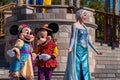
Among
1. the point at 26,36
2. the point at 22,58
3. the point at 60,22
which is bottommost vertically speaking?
the point at 22,58

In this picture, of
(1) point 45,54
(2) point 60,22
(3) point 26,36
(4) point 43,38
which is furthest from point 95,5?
(1) point 45,54

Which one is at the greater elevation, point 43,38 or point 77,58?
point 43,38

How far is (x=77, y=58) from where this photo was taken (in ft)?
29.6

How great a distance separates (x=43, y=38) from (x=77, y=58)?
88 cm

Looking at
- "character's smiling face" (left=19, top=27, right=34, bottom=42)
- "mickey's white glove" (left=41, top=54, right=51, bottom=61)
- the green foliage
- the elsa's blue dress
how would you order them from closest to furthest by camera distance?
1. the elsa's blue dress
2. "mickey's white glove" (left=41, top=54, right=51, bottom=61)
3. "character's smiling face" (left=19, top=27, right=34, bottom=42)
4. the green foliage

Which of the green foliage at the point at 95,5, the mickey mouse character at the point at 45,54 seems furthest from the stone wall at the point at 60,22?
the green foliage at the point at 95,5

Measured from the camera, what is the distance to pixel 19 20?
14.2 meters

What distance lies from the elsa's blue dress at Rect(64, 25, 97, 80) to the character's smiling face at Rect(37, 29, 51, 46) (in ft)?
1.93

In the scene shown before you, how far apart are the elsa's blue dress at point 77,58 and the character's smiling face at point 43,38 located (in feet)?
1.93

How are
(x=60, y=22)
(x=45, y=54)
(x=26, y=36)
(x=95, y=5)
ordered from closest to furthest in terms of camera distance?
1. (x=45, y=54)
2. (x=26, y=36)
3. (x=60, y=22)
4. (x=95, y=5)

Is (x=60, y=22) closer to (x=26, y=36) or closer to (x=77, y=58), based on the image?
(x=26, y=36)

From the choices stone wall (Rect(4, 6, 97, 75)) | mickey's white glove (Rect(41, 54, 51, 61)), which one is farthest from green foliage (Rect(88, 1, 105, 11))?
mickey's white glove (Rect(41, 54, 51, 61))

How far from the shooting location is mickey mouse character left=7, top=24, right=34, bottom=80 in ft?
29.6

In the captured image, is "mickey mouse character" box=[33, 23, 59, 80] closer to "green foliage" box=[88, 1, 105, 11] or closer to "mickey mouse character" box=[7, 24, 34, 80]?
"mickey mouse character" box=[7, 24, 34, 80]
